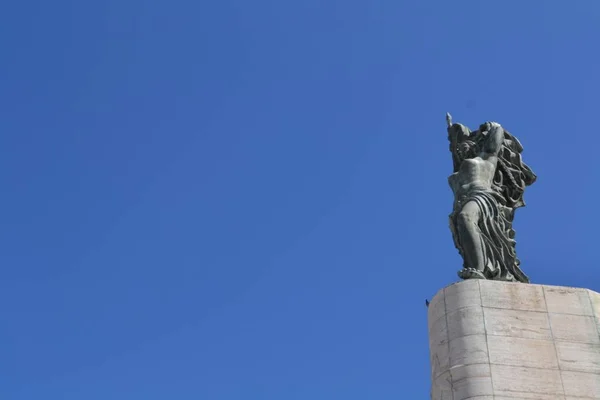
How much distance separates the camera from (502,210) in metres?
14.0

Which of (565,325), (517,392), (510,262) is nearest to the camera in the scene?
(517,392)

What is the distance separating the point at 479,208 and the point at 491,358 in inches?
126

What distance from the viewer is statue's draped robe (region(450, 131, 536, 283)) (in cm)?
1301

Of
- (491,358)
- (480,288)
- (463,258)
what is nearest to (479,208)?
(463,258)

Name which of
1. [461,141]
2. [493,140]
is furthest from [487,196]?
[461,141]

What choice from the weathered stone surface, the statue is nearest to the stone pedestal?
the weathered stone surface

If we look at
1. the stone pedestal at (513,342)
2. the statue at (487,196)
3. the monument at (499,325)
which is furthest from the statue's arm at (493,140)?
the stone pedestal at (513,342)

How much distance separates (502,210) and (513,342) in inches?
125

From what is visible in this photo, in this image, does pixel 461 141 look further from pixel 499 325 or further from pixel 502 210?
pixel 499 325

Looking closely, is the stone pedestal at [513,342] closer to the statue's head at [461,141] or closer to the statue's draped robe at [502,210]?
the statue's draped robe at [502,210]

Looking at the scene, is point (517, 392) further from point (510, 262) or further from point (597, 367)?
point (510, 262)

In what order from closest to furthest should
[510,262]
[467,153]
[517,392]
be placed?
[517,392], [510,262], [467,153]

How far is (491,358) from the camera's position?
11.2 m

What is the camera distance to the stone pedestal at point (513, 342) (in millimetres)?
11078
